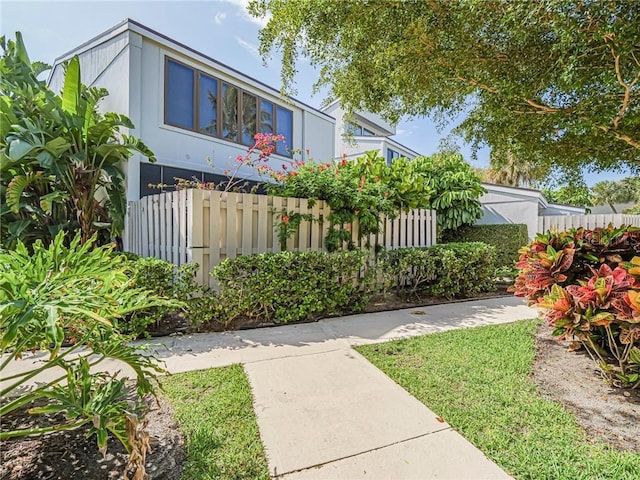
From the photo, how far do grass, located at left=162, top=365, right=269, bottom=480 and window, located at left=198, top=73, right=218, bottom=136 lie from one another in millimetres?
6998

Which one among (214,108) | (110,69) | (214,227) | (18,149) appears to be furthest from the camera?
(214,108)

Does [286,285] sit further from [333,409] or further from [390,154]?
[390,154]

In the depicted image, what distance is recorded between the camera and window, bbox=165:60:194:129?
7.58 metres

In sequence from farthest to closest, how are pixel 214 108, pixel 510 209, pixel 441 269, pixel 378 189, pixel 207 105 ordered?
pixel 510 209 → pixel 214 108 → pixel 207 105 → pixel 378 189 → pixel 441 269

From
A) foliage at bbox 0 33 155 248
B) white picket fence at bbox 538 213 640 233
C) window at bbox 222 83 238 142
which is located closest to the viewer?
foliage at bbox 0 33 155 248

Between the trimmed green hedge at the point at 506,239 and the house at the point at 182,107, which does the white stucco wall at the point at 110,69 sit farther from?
the trimmed green hedge at the point at 506,239

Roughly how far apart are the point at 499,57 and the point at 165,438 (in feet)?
17.1

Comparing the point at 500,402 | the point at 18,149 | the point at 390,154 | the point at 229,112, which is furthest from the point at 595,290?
the point at 390,154

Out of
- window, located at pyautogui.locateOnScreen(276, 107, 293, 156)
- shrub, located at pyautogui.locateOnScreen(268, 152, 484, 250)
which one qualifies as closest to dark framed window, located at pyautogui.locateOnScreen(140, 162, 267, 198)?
shrub, located at pyautogui.locateOnScreen(268, 152, 484, 250)

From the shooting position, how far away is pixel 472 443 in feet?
6.83

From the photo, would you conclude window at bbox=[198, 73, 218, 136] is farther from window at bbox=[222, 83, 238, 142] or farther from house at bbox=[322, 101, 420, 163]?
house at bbox=[322, 101, 420, 163]

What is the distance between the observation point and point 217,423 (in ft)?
7.40

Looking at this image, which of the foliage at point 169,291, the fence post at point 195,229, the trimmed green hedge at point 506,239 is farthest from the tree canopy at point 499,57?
the trimmed green hedge at point 506,239

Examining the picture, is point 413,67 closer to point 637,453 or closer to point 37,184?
point 637,453
